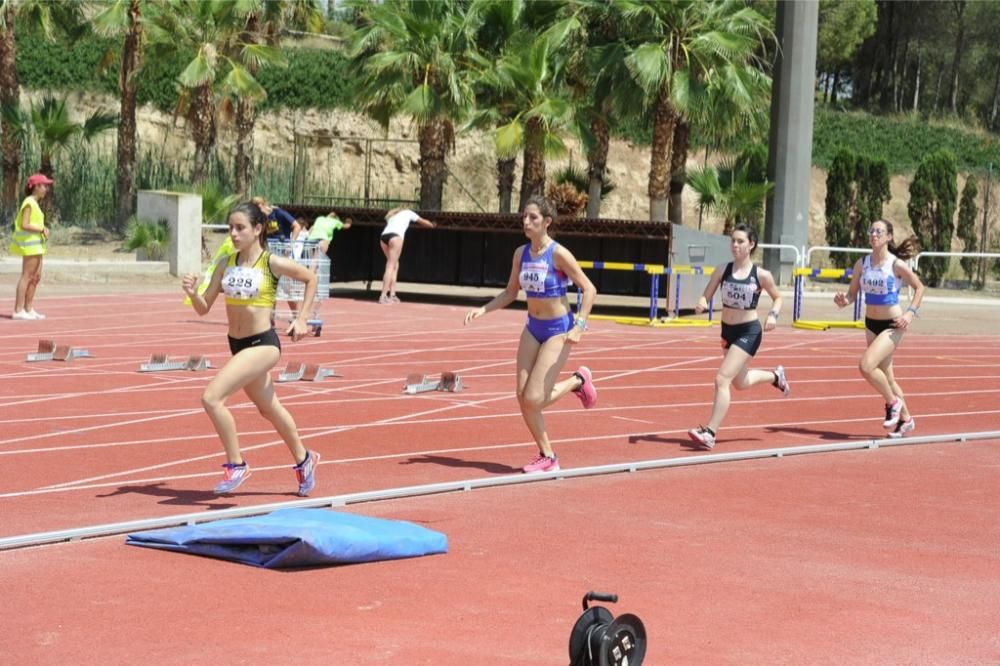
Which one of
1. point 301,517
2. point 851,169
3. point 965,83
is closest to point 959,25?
point 965,83

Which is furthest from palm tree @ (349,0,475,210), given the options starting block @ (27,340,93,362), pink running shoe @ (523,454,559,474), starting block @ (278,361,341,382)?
pink running shoe @ (523,454,559,474)

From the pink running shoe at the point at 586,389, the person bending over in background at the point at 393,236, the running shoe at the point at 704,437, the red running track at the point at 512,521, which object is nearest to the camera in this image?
the red running track at the point at 512,521

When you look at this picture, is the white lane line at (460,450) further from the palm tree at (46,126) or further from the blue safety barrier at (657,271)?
the palm tree at (46,126)

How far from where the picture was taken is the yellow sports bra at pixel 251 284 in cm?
927

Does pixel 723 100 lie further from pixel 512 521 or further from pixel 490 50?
pixel 512 521

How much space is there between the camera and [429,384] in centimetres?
1474

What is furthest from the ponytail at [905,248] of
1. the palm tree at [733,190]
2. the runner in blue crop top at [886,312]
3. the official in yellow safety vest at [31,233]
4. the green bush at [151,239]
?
the palm tree at [733,190]

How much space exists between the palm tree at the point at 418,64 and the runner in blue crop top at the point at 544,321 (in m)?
23.5

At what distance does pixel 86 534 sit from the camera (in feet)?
26.0

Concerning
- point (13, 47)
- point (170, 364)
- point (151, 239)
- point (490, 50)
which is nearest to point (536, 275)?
point (170, 364)

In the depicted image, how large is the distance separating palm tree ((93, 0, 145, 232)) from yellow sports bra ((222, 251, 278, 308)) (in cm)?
Result: 2743

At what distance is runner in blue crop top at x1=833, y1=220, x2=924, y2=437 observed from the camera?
13000 mm

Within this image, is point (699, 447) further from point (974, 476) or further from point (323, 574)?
point (323, 574)

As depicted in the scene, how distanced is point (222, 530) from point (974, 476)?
19.3 ft
